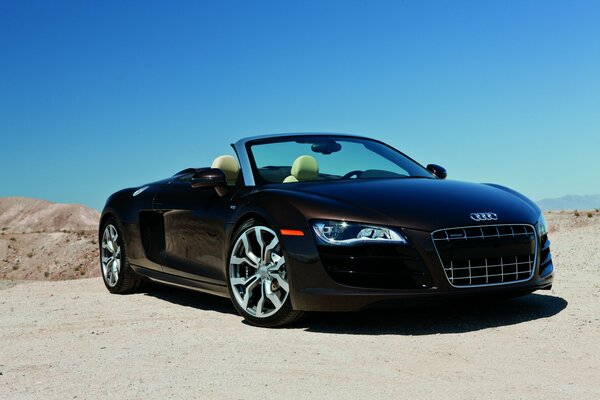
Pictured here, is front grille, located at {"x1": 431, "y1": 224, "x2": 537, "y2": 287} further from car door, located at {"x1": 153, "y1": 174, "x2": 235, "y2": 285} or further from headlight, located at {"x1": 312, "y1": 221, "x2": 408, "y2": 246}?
car door, located at {"x1": 153, "y1": 174, "x2": 235, "y2": 285}

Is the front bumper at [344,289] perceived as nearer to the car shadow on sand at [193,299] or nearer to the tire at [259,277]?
the tire at [259,277]

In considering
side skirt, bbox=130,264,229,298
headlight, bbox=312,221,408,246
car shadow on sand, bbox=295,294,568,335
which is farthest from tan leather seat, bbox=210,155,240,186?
headlight, bbox=312,221,408,246

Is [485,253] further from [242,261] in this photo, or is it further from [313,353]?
[242,261]

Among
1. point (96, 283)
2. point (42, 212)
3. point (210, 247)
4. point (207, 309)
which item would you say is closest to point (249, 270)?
point (210, 247)

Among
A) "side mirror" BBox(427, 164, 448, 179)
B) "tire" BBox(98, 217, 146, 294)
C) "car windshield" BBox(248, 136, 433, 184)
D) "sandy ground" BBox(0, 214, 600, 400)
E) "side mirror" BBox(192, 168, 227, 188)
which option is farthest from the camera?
"tire" BBox(98, 217, 146, 294)

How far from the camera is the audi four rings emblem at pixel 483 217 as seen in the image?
571cm

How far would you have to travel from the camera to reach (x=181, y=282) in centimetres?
727

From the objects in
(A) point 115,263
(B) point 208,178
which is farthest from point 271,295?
(A) point 115,263

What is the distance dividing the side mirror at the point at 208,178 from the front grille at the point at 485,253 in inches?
74.7

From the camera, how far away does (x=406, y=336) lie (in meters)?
5.47

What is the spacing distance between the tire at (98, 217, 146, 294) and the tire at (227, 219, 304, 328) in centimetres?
243

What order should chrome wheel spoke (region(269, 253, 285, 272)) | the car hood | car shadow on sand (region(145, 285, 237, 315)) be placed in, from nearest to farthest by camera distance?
1. the car hood
2. chrome wheel spoke (region(269, 253, 285, 272))
3. car shadow on sand (region(145, 285, 237, 315))

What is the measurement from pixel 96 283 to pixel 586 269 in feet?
20.4

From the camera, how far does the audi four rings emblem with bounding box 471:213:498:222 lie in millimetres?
5711
